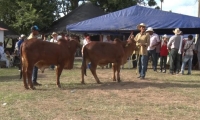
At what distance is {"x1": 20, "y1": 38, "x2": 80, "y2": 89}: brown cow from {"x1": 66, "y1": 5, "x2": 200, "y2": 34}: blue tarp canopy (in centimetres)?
750

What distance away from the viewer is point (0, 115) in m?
6.23

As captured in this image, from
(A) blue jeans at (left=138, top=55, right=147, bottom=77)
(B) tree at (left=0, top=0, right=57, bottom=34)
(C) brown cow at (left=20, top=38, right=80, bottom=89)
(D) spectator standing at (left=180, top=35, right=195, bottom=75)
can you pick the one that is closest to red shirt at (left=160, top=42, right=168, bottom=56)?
(D) spectator standing at (left=180, top=35, right=195, bottom=75)

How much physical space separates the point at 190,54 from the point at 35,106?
→ 9.19m

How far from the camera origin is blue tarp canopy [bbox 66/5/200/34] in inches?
656

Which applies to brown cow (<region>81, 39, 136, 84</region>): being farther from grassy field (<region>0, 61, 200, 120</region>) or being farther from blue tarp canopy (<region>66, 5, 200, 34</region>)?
blue tarp canopy (<region>66, 5, 200, 34</region>)

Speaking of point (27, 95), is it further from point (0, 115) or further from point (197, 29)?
point (197, 29)

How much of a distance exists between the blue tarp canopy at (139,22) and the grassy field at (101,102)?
676 cm

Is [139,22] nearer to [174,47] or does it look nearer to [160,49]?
[160,49]

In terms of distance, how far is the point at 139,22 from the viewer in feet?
56.0

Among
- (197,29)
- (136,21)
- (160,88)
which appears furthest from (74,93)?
(197,29)

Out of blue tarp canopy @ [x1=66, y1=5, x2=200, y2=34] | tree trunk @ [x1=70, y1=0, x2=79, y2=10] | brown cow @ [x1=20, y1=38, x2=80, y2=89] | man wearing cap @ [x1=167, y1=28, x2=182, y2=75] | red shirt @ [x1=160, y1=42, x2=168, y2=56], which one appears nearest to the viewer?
brown cow @ [x1=20, y1=38, x2=80, y2=89]

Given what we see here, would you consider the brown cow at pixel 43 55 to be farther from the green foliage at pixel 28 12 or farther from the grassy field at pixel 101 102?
the green foliage at pixel 28 12

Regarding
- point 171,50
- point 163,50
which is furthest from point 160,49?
point 171,50

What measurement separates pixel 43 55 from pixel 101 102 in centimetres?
255
